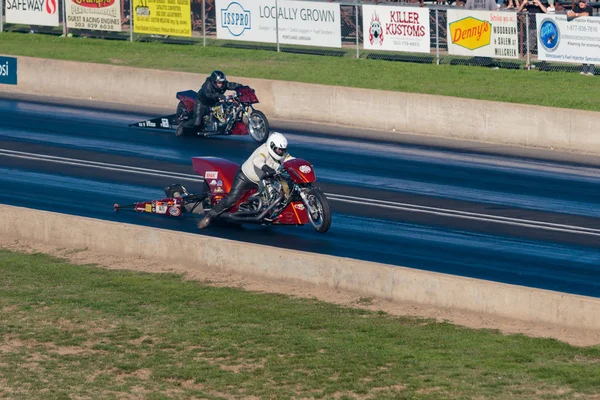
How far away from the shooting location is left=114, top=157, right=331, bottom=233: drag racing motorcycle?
17.4 metres

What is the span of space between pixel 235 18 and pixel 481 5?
7.25 metres

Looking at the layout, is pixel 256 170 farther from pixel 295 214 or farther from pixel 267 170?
pixel 295 214

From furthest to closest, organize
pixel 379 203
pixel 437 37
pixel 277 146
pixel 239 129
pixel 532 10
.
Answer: pixel 532 10
pixel 437 37
pixel 239 129
pixel 379 203
pixel 277 146

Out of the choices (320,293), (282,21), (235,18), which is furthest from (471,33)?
(320,293)

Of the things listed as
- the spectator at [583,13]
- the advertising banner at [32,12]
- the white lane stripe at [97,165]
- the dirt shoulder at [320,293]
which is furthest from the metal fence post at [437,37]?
the dirt shoulder at [320,293]

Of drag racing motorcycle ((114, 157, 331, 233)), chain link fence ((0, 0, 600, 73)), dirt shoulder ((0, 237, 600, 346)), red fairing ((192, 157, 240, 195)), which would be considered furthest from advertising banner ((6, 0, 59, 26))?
dirt shoulder ((0, 237, 600, 346))

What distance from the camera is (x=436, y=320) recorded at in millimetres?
13273

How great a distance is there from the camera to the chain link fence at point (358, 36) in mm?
30250

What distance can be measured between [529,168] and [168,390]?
44.5 feet

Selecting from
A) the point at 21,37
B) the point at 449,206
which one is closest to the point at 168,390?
the point at 449,206

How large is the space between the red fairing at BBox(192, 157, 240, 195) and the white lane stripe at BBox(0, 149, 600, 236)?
2753 mm

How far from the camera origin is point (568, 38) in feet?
94.7

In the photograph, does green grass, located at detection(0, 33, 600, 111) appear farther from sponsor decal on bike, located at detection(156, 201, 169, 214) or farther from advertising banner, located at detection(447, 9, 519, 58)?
sponsor decal on bike, located at detection(156, 201, 169, 214)

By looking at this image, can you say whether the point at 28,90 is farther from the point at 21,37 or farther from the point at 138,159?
the point at 138,159
